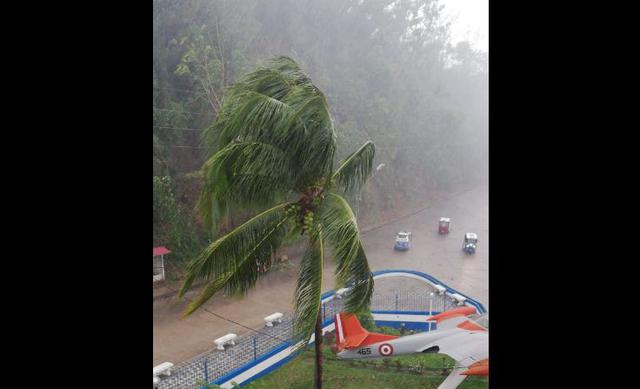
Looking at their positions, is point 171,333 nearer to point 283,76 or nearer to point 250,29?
point 283,76

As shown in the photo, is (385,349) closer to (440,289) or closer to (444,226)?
(440,289)

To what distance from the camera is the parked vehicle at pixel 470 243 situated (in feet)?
20.0

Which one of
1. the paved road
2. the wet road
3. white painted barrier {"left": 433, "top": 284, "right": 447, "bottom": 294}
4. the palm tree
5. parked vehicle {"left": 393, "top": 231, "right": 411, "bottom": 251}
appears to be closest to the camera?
the palm tree

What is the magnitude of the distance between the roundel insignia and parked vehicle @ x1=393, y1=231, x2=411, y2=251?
2.39 m

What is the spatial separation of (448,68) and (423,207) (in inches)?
95.0

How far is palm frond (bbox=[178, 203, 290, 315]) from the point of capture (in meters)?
2.42

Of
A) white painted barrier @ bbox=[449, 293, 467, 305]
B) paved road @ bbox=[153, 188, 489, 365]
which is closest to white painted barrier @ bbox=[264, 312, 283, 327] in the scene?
paved road @ bbox=[153, 188, 489, 365]

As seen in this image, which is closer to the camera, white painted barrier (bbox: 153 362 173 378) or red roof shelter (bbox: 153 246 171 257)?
white painted barrier (bbox: 153 362 173 378)

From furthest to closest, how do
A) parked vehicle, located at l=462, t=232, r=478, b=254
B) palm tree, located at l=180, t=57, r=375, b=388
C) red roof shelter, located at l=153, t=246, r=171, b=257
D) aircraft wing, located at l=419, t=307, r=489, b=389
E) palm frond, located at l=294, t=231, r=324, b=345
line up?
parked vehicle, located at l=462, t=232, r=478, b=254 < red roof shelter, located at l=153, t=246, r=171, b=257 < aircraft wing, located at l=419, t=307, r=489, b=389 < palm tree, located at l=180, t=57, r=375, b=388 < palm frond, located at l=294, t=231, r=324, b=345

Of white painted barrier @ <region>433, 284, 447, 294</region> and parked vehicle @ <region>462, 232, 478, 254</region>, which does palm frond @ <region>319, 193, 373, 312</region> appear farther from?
parked vehicle @ <region>462, 232, 478, 254</region>

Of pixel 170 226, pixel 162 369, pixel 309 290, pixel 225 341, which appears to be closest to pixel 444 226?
pixel 225 341

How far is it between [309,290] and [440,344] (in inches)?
81.9

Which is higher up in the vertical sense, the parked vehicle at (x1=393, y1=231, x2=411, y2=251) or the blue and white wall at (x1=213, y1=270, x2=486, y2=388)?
the parked vehicle at (x1=393, y1=231, x2=411, y2=251)
